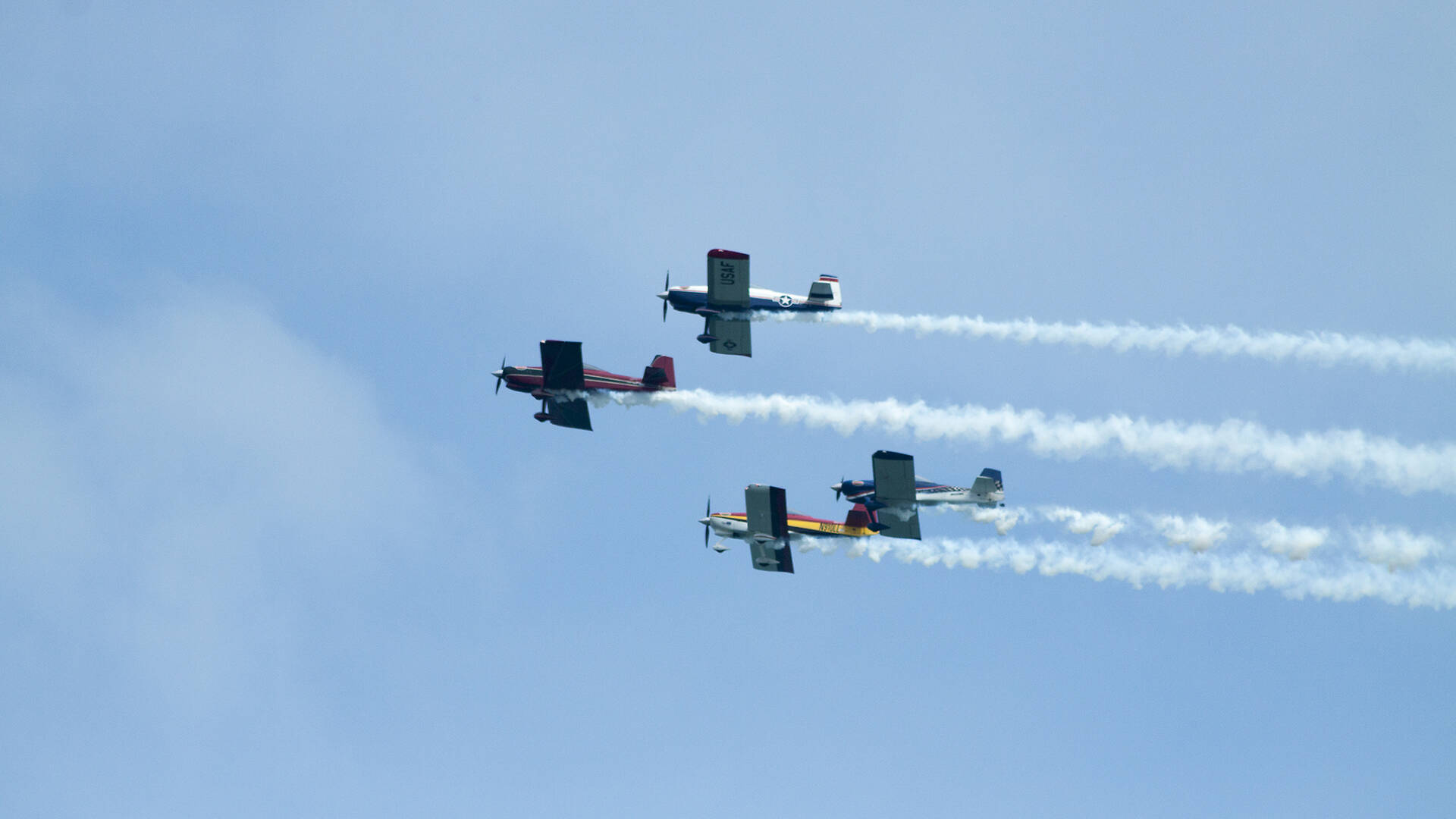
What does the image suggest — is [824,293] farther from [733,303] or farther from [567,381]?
[567,381]

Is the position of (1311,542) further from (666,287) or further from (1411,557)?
(666,287)

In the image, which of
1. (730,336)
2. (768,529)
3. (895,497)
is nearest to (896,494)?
(895,497)

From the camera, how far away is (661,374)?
6744cm

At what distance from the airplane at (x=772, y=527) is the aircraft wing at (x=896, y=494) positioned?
1.78 m

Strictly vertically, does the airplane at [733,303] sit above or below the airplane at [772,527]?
above

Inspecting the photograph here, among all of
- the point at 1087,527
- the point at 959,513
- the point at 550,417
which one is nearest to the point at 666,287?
the point at 550,417

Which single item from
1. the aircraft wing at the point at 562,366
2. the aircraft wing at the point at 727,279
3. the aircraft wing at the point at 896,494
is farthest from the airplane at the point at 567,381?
the aircraft wing at the point at 896,494

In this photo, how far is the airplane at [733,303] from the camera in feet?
212

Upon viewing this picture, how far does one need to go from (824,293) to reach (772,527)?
12.4 meters

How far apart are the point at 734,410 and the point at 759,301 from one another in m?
5.77

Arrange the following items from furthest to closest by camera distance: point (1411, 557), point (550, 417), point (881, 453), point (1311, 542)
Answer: point (550, 417) < point (881, 453) < point (1311, 542) < point (1411, 557)

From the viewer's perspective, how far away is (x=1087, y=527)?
192 ft

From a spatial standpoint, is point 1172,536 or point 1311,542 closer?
point 1311,542

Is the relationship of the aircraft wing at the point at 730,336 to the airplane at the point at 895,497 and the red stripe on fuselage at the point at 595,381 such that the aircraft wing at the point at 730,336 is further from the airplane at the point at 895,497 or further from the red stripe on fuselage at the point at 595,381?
the airplane at the point at 895,497
